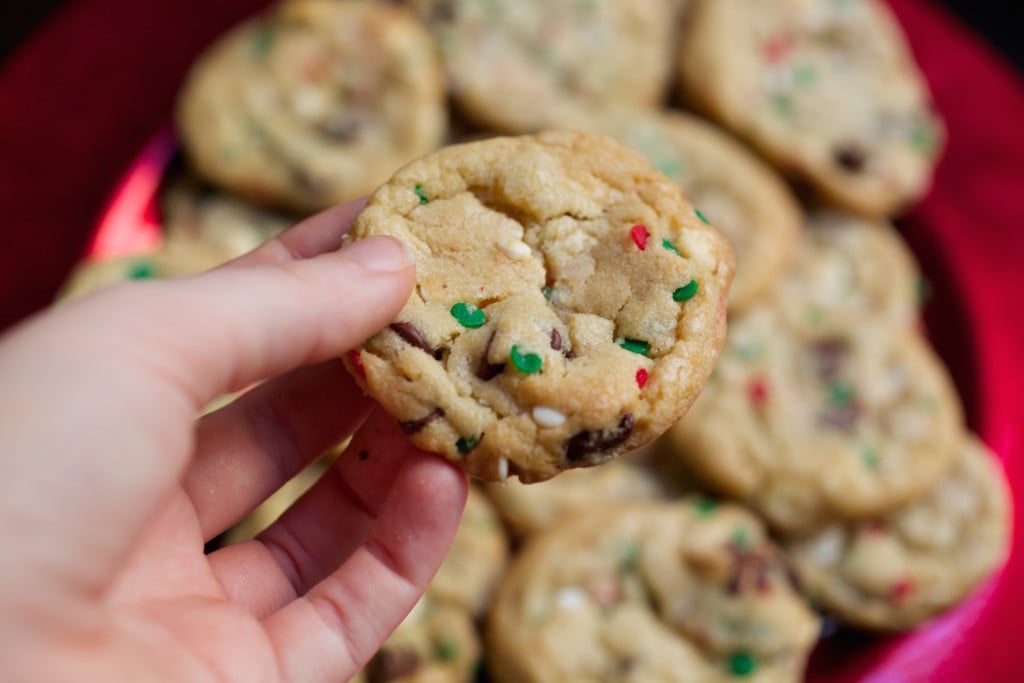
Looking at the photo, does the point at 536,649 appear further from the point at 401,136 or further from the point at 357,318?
the point at 401,136

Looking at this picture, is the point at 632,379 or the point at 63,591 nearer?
the point at 63,591

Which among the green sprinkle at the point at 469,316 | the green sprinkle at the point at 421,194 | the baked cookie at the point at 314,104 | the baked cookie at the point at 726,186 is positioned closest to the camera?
the green sprinkle at the point at 469,316

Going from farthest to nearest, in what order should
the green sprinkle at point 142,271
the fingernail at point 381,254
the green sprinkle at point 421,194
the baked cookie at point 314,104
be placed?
the baked cookie at point 314,104
the green sprinkle at point 142,271
the green sprinkle at point 421,194
the fingernail at point 381,254

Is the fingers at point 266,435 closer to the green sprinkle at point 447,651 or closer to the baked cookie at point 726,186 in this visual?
the green sprinkle at point 447,651

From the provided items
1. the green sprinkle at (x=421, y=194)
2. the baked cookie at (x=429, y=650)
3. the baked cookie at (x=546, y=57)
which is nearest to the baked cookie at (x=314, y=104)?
the baked cookie at (x=546, y=57)

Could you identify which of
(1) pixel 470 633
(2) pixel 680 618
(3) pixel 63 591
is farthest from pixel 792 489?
(3) pixel 63 591

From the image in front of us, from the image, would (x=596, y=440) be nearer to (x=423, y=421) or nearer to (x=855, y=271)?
(x=423, y=421)

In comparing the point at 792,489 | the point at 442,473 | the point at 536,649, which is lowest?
the point at 536,649

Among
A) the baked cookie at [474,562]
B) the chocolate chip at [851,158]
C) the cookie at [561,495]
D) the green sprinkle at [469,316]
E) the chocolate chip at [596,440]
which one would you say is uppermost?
the green sprinkle at [469,316]
